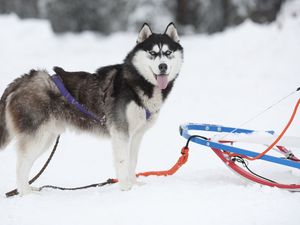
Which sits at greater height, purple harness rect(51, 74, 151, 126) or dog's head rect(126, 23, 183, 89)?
dog's head rect(126, 23, 183, 89)

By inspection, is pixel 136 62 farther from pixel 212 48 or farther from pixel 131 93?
pixel 212 48

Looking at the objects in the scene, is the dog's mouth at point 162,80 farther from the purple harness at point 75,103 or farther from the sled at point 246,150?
the sled at point 246,150

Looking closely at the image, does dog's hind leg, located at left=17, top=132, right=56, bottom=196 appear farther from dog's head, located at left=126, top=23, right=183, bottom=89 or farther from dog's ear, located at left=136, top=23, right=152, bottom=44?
dog's ear, located at left=136, top=23, right=152, bottom=44

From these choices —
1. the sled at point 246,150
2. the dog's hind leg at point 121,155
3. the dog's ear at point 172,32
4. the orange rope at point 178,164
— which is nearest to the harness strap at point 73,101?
the dog's hind leg at point 121,155

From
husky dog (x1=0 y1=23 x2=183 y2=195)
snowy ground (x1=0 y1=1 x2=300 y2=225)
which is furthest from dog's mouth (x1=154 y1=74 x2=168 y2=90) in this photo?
snowy ground (x1=0 y1=1 x2=300 y2=225)

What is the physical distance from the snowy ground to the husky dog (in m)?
0.36

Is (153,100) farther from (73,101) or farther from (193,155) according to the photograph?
(193,155)

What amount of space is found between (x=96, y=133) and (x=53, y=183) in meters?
1.13

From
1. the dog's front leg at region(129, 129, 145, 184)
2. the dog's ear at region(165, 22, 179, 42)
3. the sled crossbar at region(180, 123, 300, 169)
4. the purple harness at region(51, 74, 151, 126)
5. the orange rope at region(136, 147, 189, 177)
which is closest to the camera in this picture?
the sled crossbar at region(180, 123, 300, 169)

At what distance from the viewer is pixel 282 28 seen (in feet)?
47.6

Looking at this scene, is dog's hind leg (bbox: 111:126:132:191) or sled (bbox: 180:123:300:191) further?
dog's hind leg (bbox: 111:126:132:191)

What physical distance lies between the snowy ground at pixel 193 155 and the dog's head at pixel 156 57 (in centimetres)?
107

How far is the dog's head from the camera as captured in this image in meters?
4.47

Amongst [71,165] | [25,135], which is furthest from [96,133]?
[71,165]
